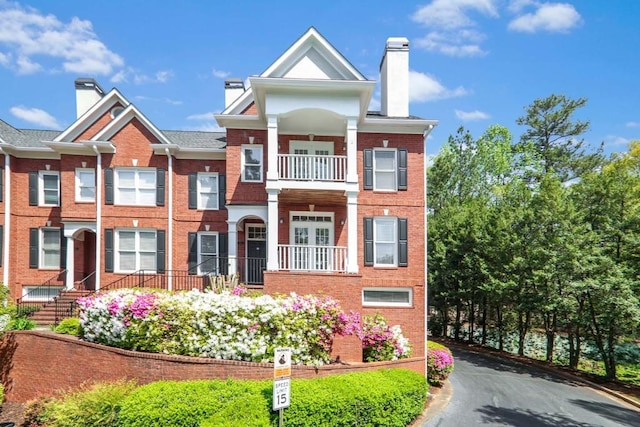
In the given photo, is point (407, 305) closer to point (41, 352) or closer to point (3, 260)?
point (41, 352)

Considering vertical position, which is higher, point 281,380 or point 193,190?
point 193,190

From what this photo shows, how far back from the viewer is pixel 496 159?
108ft

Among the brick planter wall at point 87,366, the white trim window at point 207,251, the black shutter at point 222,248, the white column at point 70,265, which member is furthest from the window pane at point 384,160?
the white column at point 70,265

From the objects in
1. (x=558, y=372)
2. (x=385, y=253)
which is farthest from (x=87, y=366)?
(x=558, y=372)

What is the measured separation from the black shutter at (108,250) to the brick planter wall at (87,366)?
4605 millimetres

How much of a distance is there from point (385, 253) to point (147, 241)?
1000 centimetres

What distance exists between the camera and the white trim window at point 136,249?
596 inches

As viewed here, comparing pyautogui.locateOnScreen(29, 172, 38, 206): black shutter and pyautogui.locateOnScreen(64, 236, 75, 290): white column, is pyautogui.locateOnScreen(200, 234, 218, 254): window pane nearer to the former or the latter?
pyautogui.locateOnScreen(64, 236, 75, 290): white column

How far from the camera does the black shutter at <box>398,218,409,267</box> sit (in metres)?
13.6

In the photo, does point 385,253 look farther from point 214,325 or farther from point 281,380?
point 281,380

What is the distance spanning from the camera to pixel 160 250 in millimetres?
15219

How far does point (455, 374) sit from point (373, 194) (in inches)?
336

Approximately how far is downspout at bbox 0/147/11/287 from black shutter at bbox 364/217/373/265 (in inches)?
600

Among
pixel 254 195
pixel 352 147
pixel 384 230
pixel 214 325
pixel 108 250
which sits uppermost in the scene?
pixel 352 147
